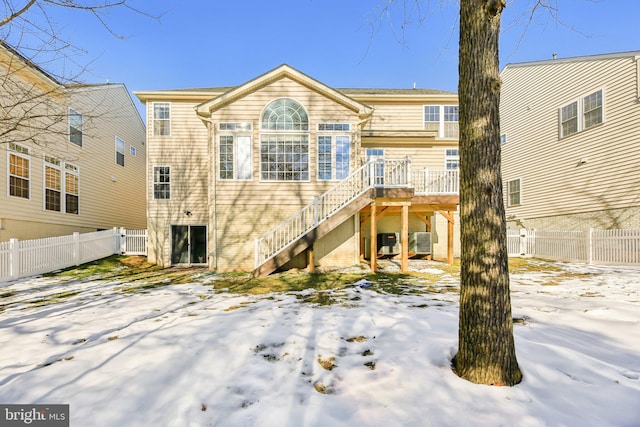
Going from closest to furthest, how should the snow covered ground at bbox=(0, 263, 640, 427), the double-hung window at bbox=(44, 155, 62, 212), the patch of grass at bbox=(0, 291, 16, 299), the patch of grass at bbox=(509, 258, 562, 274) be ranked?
the snow covered ground at bbox=(0, 263, 640, 427) < the patch of grass at bbox=(0, 291, 16, 299) < the patch of grass at bbox=(509, 258, 562, 274) < the double-hung window at bbox=(44, 155, 62, 212)

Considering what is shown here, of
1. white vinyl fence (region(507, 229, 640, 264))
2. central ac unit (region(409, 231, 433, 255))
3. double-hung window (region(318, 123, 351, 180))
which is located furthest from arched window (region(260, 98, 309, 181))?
white vinyl fence (region(507, 229, 640, 264))

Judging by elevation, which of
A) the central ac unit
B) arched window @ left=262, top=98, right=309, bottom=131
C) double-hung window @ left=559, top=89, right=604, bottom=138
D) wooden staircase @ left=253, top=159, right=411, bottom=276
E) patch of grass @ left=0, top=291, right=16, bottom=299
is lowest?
patch of grass @ left=0, top=291, right=16, bottom=299

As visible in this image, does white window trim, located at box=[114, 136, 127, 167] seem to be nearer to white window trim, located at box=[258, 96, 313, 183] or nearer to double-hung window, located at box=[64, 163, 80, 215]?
double-hung window, located at box=[64, 163, 80, 215]

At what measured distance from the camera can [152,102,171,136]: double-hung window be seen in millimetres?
11555

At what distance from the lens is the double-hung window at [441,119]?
1270 centimetres

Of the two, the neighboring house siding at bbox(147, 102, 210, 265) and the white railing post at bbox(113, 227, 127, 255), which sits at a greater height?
the neighboring house siding at bbox(147, 102, 210, 265)

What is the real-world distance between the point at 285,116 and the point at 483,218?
8338mm

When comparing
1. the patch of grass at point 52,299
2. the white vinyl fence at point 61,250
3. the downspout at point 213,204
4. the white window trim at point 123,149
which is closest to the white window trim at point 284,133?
the downspout at point 213,204

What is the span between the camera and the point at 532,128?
14.0 metres

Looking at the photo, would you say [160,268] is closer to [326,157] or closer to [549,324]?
[326,157]

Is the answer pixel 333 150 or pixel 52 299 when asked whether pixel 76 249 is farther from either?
pixel 333 150

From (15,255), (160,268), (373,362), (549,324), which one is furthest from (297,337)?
(15,255)

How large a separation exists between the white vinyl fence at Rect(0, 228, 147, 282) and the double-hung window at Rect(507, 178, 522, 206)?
19972 mm

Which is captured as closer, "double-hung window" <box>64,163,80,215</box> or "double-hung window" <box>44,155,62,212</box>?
"double-hung window" <box>44,155,62,212</box>
